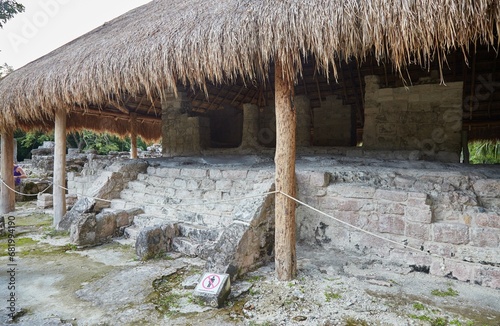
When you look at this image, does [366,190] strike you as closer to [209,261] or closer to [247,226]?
[247,226]

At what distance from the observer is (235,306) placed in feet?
8.92

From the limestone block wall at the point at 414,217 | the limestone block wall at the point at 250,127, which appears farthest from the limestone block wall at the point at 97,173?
the limestone block wall at the point at 414,217

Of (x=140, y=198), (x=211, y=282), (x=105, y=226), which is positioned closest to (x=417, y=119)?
(x=211, y=282)

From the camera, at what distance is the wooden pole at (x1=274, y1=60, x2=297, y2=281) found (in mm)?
3113

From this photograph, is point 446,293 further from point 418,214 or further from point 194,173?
point 194,173

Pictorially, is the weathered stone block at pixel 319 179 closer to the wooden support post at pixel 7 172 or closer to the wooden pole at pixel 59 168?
the wooden pole at pixel 59 168

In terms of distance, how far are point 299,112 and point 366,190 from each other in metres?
4.55

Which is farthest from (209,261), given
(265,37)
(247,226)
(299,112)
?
(299,112)

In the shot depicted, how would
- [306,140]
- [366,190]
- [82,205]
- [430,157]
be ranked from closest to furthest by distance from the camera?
[366,190] → [82,205] → [430,157] → [306,140]

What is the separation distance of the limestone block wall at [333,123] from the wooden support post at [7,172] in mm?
7328

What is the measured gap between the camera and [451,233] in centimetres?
301

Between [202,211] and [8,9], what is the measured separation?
13233 millimetres

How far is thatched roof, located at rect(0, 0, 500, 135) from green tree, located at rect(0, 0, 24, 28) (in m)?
9.36

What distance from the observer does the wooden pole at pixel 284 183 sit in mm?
3113
